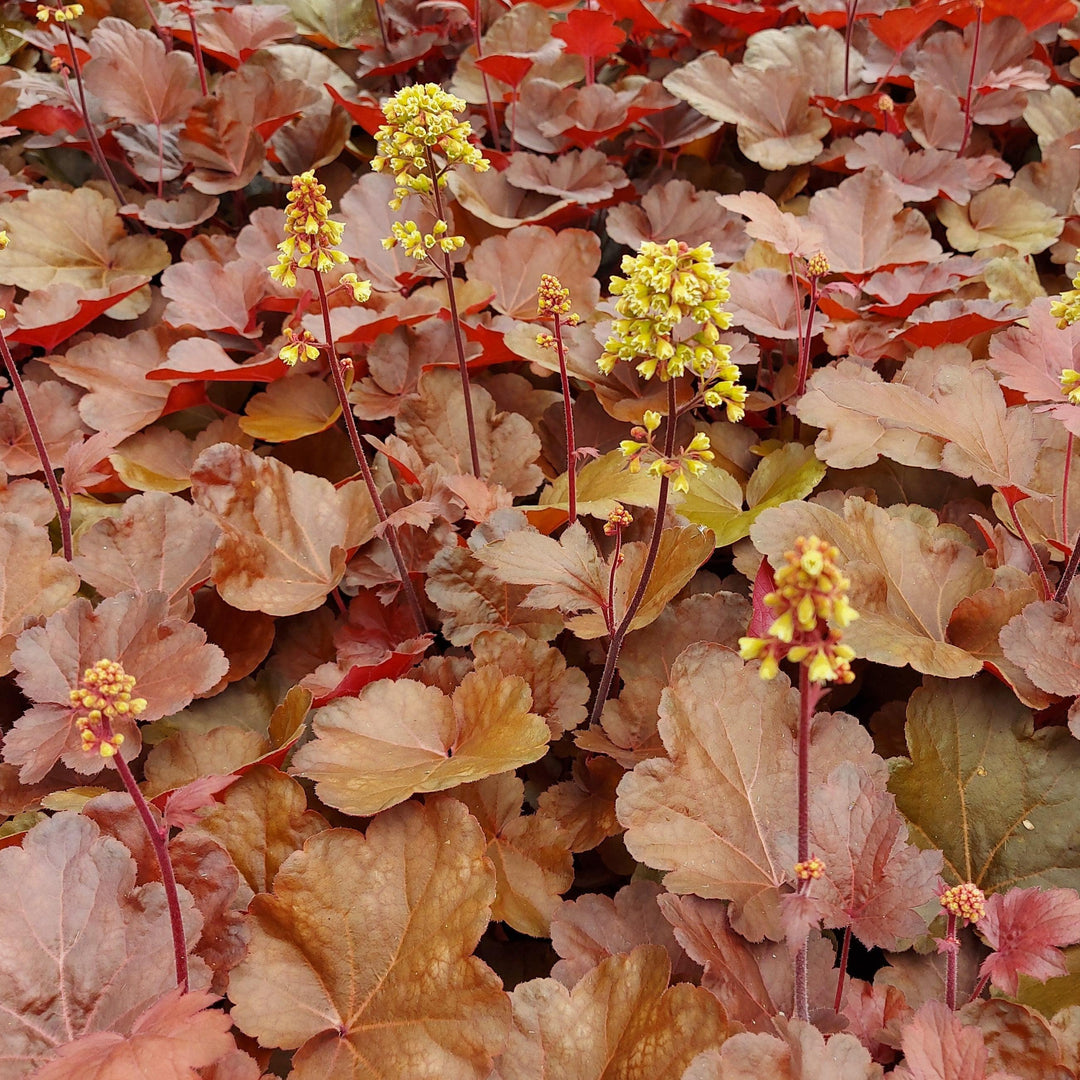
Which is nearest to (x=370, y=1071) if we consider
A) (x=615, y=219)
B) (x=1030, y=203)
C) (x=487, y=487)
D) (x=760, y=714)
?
(x=760, y=714)

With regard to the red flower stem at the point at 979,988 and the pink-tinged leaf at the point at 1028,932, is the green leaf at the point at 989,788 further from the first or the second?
the pink-tinged leaf at the point at 1028,932

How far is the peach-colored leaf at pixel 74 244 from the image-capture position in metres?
2.78

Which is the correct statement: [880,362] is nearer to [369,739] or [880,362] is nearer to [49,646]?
[369,739]

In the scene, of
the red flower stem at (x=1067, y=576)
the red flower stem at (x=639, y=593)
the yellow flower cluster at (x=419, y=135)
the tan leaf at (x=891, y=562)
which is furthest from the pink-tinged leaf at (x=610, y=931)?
the yellow flower cluster at (x=419, y=135)

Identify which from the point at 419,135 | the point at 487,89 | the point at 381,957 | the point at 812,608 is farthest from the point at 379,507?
the point at 487,89

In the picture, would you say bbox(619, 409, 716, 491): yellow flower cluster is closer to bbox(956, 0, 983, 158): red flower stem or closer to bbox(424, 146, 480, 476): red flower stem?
bbox(424, 146, 480, 476): red flower stem

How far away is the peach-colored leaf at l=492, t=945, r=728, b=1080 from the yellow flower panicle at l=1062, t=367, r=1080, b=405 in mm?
1023

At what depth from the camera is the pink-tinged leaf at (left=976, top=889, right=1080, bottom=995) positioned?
4.20 ft

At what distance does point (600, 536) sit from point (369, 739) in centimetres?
71

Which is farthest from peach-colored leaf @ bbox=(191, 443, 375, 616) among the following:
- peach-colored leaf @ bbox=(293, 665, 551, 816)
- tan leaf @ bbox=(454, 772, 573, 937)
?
tan leaf @ bbox=(454, 772, 573, 937)

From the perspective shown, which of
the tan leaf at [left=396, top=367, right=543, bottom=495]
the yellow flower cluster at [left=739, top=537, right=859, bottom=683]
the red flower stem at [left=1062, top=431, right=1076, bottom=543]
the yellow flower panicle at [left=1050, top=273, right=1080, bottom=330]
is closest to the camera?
the yellow flower cluster at [left=739, top=537, right=859, bottom=683]

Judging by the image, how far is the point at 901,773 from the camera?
5.62 feet

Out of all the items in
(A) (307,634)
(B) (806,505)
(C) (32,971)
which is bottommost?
(A) (307,634)

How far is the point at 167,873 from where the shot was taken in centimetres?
125
